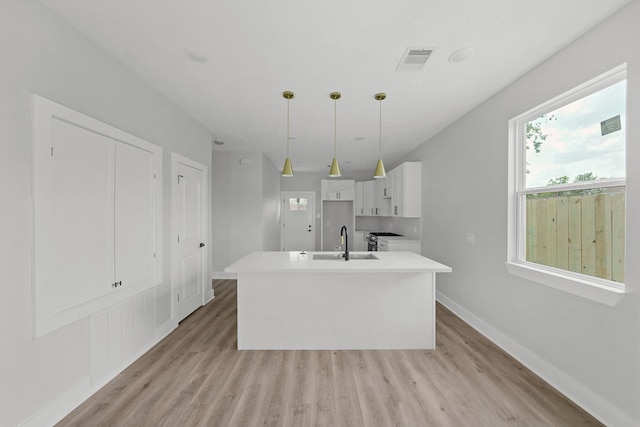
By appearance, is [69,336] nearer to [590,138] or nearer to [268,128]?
[268,128]

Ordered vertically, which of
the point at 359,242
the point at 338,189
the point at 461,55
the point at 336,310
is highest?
the point at 461,55

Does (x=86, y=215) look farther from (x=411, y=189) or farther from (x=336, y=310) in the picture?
(x=411, y=189)

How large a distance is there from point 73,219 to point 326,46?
86.6 inches

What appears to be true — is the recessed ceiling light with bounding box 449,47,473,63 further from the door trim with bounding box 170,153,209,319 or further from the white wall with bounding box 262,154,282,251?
the white wall with bounding box 262,154,282,251

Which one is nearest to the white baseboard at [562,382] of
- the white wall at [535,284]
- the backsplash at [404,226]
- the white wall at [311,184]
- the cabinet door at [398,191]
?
the white wall at [535,284]

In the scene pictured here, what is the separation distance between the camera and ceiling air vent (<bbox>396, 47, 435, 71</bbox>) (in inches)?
87.9

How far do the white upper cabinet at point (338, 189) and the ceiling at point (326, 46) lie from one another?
176 inches

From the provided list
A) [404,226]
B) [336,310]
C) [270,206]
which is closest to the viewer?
[336,310]

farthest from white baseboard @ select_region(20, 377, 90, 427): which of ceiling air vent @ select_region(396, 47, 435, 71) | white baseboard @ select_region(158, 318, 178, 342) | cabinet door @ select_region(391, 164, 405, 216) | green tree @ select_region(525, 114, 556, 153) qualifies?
cabinet door @ select_region(391, 164, 405, 216)

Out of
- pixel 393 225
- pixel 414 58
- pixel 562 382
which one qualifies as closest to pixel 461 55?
pixel 414 58

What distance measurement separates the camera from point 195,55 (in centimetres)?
229

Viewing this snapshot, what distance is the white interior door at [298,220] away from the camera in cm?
838

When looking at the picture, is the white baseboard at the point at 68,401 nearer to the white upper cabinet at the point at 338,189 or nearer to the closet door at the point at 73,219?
the closet door at the point at 73,219

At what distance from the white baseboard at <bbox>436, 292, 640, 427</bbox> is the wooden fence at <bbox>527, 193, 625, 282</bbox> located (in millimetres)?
805
